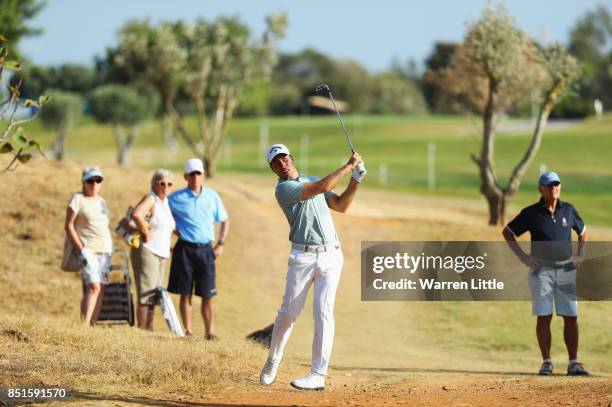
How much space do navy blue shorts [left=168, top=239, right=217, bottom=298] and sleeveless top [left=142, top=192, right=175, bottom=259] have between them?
224 mm

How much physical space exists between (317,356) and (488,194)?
16876 millimetres

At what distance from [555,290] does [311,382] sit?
3.68m

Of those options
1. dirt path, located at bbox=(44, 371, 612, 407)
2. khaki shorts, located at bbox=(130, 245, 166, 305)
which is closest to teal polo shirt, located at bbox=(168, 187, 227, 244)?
khaki shorts, located at bbox=(130, 245, 166, 305)

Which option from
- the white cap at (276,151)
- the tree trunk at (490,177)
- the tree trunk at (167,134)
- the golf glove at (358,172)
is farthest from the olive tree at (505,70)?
the tree trunk at (167,134)

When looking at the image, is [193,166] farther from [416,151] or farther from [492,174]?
[416,151]

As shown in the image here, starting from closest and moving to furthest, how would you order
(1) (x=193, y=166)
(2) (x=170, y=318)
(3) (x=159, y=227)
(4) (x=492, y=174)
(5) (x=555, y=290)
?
(5) (x=555, y=290) < (2) (x=170, y=318) < (3) (x=159, y=227) < (1) (x=193, y=166) < (4) (x=492, y=174)

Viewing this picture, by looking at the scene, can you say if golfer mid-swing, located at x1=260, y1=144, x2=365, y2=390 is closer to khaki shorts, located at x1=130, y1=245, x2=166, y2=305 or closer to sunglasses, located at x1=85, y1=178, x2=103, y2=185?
sunglasses, located at x1=85, y1=178, x2=103, y2=185

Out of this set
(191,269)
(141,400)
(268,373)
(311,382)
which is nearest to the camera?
(141,400)

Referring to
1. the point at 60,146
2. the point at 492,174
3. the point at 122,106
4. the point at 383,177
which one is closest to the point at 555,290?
the point at 492,174

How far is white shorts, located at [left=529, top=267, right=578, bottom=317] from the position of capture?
12.4 metres

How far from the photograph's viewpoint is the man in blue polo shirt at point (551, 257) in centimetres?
1223

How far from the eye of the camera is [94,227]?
1339cm

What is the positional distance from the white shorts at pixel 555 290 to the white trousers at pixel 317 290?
3353 mm

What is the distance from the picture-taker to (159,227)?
1371cm
